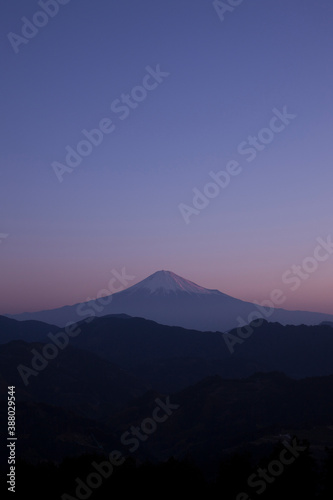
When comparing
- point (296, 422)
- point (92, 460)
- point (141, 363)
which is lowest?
point (296, 422)

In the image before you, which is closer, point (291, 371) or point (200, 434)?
point (200, 434)

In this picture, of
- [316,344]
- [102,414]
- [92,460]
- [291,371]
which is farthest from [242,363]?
[92,460]

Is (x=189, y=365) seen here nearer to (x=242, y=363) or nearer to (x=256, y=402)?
(x=242, y=363)

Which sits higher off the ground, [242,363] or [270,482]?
[242,363]

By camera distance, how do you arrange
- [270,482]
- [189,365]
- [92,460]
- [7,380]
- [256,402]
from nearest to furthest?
1. [270,482]
2. [92,460]
3. [256,402]
4. [7,380]
5. [189,365]

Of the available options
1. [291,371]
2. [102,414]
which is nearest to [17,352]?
[102,414]

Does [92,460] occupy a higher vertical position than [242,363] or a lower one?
lower

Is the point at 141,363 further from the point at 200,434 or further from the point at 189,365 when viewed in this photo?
the point at 200,434

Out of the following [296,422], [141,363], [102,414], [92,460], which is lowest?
[296,422]

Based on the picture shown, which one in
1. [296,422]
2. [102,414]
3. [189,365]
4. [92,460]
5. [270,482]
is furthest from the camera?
[189,365]
